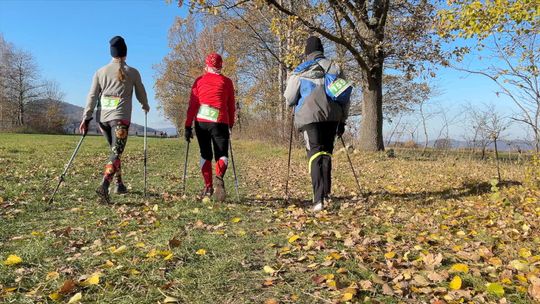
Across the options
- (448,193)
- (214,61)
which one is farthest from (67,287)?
(448,193)

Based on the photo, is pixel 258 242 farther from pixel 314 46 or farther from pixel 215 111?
pixel 314 46

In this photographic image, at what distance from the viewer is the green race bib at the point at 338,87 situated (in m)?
5.65

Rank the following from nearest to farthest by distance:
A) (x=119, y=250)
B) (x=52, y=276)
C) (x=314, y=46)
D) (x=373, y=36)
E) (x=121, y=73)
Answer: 1. (x=52, y=276)
2. (x=119, y=250)
3. (x=314, y=46)
4. (x=121, y=73)
5. (x=373, y=36)

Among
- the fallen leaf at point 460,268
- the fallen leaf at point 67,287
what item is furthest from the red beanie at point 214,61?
→ the fallen leaf at point 460,268

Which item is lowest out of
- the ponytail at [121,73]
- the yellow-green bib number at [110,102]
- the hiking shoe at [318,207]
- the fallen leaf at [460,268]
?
the fallen leaf at [460,268]

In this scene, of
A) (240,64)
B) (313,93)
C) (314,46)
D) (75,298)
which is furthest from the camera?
(240,64)

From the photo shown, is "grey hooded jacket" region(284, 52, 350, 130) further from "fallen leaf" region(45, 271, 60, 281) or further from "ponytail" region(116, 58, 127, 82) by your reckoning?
"fallen leaf" region(45, 271, 60, 281)

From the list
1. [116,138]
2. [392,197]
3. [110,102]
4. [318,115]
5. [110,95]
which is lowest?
[392,197]

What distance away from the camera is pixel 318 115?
5.70 m

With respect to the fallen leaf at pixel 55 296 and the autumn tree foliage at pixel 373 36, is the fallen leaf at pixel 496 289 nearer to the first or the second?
the fallen leaf at pixel 55 296

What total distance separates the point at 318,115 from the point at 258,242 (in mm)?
2208

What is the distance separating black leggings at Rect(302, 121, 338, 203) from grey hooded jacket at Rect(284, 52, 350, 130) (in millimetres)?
112

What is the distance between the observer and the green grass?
2979 millimetres

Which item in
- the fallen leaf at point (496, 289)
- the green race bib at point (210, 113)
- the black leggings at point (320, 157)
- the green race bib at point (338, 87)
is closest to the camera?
the fallen leaf at point (496, 289)
